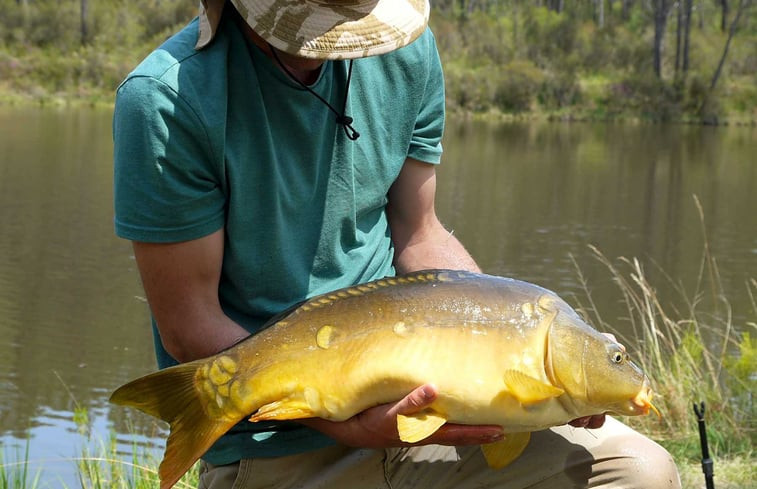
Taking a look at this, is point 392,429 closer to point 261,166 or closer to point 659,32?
point 261,166

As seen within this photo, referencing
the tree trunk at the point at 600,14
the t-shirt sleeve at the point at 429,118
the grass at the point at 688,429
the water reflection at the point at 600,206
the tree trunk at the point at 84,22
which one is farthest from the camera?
the tree trunk at the point at 600,14

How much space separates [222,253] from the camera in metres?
1.93

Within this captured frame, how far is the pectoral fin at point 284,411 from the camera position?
5.79ft

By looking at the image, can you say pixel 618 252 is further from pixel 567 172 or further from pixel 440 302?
pixel 440 302

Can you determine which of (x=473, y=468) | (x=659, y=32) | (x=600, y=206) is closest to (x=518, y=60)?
(x=659, y=32)

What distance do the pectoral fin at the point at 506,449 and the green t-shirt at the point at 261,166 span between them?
1.05 feet

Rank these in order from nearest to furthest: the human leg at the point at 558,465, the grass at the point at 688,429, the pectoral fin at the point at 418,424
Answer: the pectoral fin at the point at 418,424 < the human leg at the point at 558,465 < the grass at the point at 688,429

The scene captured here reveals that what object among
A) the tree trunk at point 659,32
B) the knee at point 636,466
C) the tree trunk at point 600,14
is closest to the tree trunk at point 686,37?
the tree trunk at point 659,32

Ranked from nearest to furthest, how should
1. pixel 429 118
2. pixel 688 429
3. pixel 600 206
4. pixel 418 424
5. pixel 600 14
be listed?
pixel 418 424 → pixel 429 118 → pixel 688 429 → pixel 600 206 → pixel 600 14

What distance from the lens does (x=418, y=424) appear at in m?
1.74

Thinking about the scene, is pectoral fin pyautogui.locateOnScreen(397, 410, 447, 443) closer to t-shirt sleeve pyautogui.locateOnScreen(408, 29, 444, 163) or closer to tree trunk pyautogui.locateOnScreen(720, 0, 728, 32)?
t-shirt sleeve pyautogui.locateOnScreen(408, 29, 444, 163)

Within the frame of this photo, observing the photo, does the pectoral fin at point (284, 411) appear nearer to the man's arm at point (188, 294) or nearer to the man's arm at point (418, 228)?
the man's arm at point (188, 294)

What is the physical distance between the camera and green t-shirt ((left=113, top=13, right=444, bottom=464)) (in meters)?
1.81

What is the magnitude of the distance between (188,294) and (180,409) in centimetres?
22
